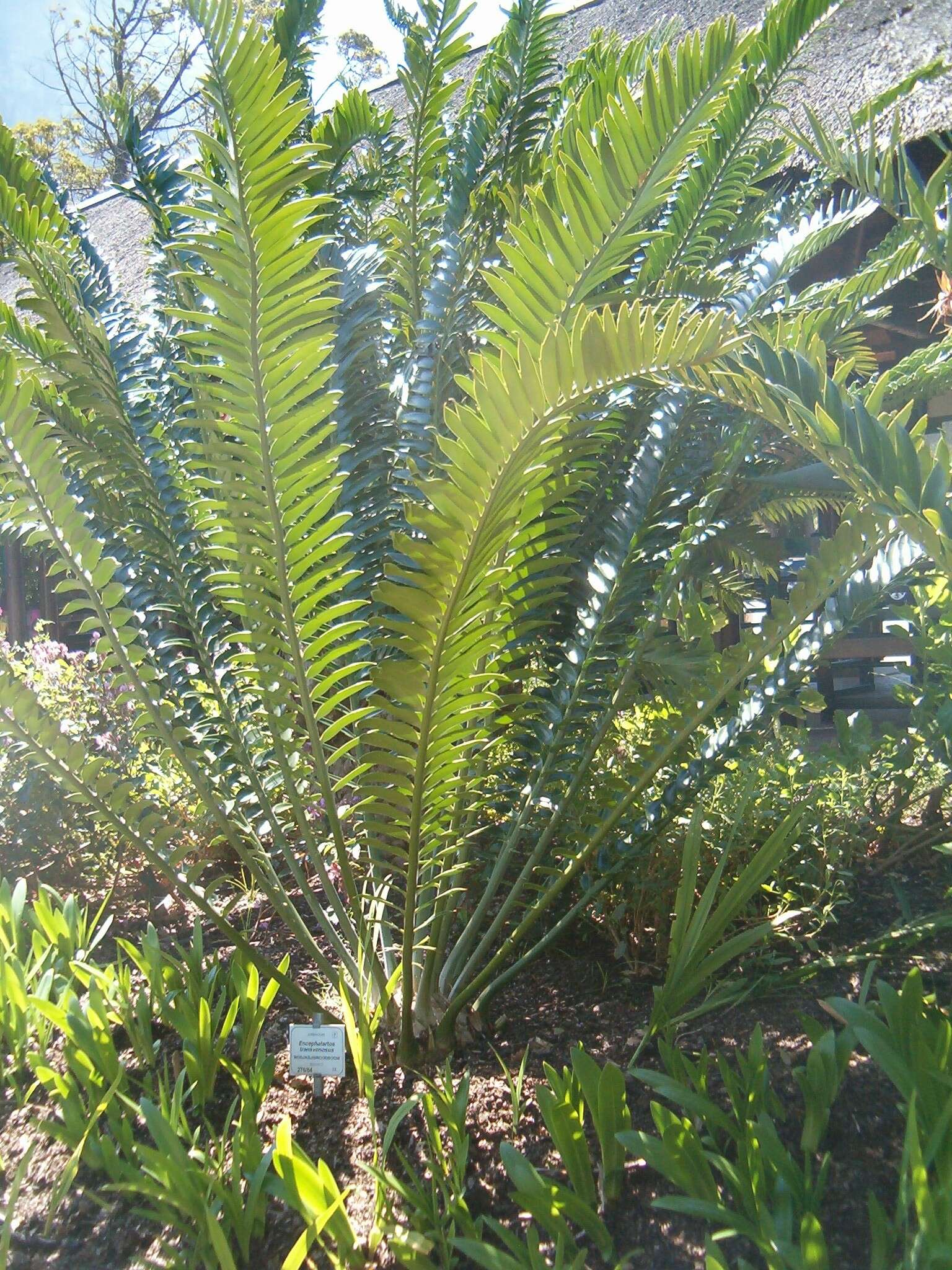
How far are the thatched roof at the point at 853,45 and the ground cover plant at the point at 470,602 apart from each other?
98 cm

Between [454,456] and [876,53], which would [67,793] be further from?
[876,53]

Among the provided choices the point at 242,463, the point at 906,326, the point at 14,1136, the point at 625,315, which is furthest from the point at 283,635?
the point at 906,326

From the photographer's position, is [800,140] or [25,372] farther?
[25,372]

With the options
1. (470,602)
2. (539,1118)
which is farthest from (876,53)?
(539,1118)

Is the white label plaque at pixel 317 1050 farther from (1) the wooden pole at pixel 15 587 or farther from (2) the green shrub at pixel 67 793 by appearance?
(1) the wooden pole at pixel 15 587

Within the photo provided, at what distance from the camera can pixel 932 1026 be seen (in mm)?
1373

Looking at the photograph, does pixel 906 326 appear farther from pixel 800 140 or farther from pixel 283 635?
pixel 283 635

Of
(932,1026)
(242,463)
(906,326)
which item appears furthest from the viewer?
(906,326)

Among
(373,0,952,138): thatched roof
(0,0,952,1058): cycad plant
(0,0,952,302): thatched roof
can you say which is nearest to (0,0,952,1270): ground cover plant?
(0,0,952,1058): cycad plant

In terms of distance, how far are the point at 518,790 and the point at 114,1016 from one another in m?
0.88

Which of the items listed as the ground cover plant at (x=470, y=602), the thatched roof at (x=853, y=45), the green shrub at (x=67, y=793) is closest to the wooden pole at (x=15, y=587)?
the thatched roof at (x=853, y=45)

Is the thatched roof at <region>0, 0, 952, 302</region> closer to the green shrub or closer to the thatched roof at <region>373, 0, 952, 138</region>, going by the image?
the thatched roof at <region>373, 0, 952, 138</region>

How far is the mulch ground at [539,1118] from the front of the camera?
4.45 feet

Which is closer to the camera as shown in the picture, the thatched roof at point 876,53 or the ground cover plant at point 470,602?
the ground cover plant at point 470,602
